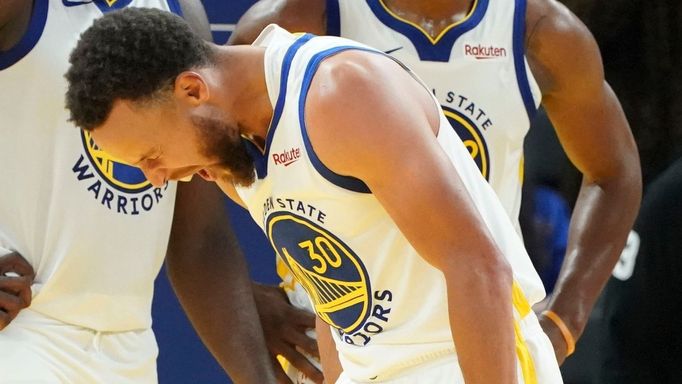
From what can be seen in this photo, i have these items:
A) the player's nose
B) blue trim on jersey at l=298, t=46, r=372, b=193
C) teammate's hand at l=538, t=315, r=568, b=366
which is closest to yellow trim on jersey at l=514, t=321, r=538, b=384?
blue trim on jersey at l=298, t=46, r=372, b=193

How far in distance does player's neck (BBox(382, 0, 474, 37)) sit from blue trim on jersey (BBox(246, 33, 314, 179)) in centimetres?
88

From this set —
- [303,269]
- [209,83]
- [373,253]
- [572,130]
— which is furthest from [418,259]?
[572,130]

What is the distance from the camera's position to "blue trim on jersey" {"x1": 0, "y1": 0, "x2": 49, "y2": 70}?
3.08 metres

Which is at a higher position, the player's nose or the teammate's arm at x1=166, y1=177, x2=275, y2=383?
the player's nose

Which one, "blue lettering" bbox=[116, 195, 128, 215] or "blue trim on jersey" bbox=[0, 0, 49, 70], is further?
"blue lettering" bbox=[116, 195, 128, 215]

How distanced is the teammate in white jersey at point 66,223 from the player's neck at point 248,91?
1.92 feet

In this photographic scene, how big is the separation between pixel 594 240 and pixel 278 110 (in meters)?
1.43

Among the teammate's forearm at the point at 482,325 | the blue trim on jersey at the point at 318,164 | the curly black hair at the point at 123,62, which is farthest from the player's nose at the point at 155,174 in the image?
the teammate's forearm at the point at 482,325

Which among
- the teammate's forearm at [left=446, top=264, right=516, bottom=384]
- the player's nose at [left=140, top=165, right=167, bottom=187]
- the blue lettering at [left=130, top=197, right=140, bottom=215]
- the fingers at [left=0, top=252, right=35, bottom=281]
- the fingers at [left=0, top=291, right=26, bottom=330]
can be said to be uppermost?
the player's nose at [left=140, top=165, right=167, bottom=187]

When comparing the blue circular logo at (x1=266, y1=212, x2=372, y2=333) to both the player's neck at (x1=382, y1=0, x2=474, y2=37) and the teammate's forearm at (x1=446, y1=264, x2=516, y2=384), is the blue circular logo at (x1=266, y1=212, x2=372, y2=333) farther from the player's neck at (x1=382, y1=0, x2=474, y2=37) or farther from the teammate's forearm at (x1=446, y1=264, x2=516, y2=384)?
the player's neck at (x1=382, y1=0, x2=474, y2=37)

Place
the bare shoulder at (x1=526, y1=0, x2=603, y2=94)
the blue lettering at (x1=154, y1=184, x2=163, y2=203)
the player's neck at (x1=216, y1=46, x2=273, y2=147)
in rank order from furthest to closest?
1. the bare shoulder at (x1=526, y1=0, x2=603, y2=94)
2. the blue lettering at (x1=154, y1=184, x2=163, y2=203)
3. the player's neck at (x1=216, y1=46, x2=273, y2=147)

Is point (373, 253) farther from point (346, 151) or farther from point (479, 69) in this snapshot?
point (479, 69)

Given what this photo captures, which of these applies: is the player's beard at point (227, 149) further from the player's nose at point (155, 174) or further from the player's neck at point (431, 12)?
the player's neck at point (431, 12)

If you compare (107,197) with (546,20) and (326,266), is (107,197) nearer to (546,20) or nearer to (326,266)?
(326,266)
